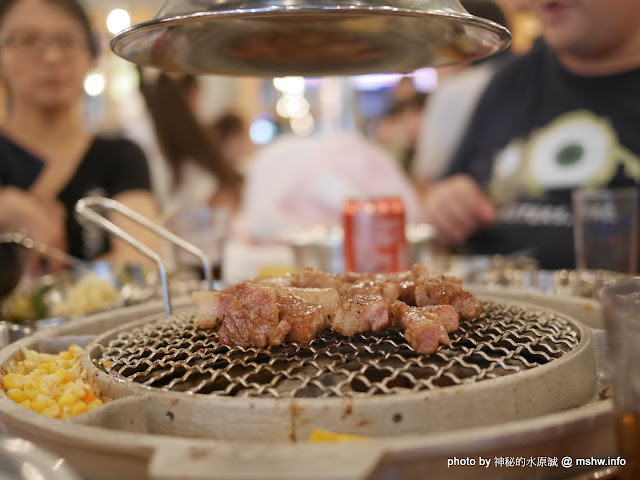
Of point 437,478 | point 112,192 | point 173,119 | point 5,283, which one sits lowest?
point 437,478

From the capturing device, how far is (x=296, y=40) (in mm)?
1933

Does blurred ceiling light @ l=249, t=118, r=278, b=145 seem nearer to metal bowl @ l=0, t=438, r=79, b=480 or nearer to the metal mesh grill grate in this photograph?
the metal mesh grill grate

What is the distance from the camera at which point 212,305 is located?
5.50 feet

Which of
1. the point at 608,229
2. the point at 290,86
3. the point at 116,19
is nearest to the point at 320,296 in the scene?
the point at 608,229

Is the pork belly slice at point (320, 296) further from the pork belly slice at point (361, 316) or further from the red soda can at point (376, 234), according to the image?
the red soda can at point (376, 234)

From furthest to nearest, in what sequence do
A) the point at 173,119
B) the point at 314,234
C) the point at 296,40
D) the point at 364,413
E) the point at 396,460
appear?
the point at 173,119
the point at 314,234
the point at 296,40
the point at 364,413
the point at 396,460

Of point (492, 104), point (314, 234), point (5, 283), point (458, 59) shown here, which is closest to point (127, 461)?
point (458, 59)

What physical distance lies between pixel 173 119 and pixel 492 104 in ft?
10.1

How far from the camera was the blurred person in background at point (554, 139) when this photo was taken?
369cm

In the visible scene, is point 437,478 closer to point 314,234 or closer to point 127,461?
point 127,461

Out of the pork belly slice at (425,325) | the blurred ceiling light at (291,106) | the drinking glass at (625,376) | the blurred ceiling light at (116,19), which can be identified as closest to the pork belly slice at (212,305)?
the pork belly slice at (425,325)

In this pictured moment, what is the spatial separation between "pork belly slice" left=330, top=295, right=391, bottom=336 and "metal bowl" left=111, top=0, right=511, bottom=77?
74 centimetres

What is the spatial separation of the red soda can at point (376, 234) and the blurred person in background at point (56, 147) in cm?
223

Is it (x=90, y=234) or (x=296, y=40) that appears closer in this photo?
(x=296, y=40)
